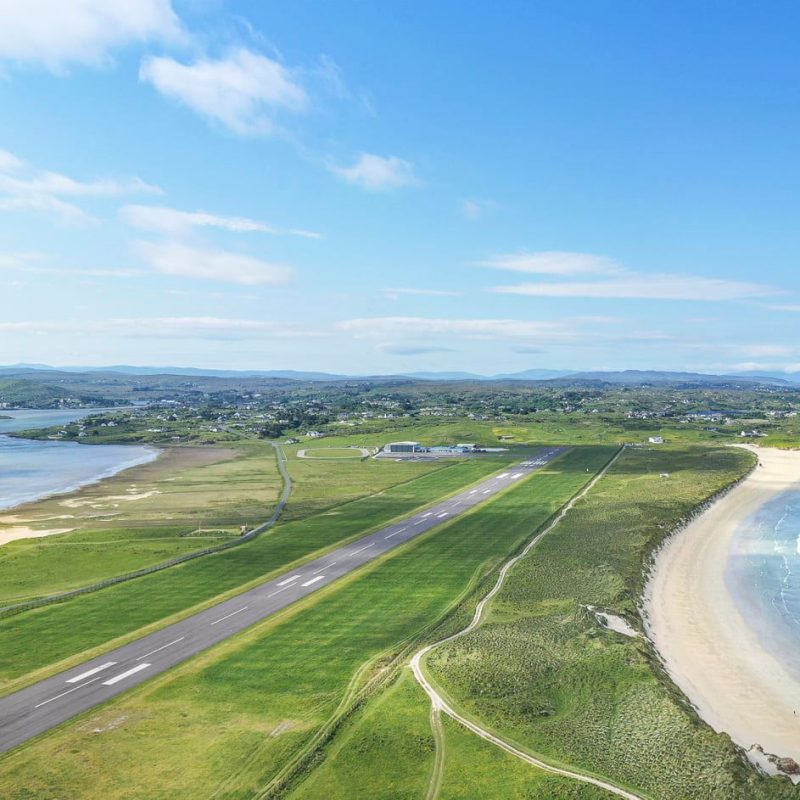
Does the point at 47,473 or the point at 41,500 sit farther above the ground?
the point at 41,500

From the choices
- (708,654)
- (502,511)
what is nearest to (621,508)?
(502,511)

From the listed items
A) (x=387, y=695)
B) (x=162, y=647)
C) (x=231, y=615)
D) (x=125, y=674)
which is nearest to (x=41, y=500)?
(x=231, y=615)

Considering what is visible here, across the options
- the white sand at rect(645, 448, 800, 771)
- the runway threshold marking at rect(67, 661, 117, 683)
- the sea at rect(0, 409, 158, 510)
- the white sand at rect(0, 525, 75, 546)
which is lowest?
the sea at rect(0, 409, 158, 510)

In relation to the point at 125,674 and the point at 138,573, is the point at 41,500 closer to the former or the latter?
the point at 138,573

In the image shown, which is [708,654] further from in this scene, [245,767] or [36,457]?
[36,457]

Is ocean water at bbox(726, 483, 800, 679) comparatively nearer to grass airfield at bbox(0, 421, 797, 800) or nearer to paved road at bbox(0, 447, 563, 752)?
grass airfield at bbox(0, 421, 797, 800)

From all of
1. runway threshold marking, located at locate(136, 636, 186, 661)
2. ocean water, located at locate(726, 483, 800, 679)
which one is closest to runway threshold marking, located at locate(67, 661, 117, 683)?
runway threshold marking, located at locate(136, 636, 186, 661)
